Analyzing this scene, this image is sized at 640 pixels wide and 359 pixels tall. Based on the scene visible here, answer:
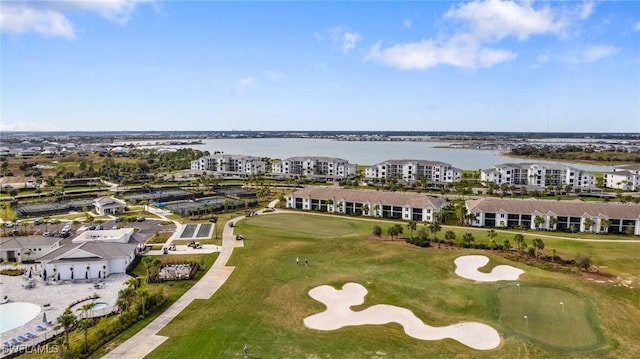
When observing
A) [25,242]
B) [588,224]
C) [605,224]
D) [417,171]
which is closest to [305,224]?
[25,242]

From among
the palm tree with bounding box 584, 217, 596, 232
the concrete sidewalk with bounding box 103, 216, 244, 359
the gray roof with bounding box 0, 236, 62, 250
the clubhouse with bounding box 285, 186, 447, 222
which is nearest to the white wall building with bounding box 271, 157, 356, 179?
the clubhouse with bounding box 285, 186, 447, 222

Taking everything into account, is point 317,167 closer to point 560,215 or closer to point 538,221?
point 538,221

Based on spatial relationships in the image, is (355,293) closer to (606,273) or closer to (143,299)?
(143,299)

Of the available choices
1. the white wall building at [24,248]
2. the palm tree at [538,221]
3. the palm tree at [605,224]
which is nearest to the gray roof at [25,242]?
the white wall building at [24,248]

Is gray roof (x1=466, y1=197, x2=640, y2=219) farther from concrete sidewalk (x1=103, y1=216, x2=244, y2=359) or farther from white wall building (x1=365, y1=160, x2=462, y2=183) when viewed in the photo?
white wall building (x1=365, y1=160, x2=462, y2=183)

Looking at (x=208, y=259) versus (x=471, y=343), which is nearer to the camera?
(x=471, y=343)

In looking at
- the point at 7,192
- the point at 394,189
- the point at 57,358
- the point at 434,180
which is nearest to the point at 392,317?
the point at 57,358

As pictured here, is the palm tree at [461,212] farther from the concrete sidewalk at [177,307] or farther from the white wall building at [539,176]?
the white wall building at [539,176]

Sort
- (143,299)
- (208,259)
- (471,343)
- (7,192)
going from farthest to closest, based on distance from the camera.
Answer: (7,192) → (208,259) → (143,299) → (471,343)
